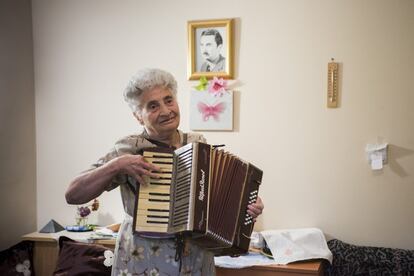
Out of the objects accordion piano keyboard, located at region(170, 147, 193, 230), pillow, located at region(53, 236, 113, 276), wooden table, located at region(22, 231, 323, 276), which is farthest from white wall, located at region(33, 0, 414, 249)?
accordion piano keyboard, located at region(170, 147, 193, 230)

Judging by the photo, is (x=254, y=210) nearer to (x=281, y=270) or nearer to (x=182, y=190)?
(x=182, y=190)

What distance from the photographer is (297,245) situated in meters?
2.12

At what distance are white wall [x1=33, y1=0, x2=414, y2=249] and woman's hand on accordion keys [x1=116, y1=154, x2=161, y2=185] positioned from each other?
1.30m

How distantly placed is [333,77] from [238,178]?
4.11ft

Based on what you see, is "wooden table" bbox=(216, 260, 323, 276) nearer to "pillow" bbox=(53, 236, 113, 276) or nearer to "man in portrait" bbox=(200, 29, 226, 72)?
"pillow" bbox=(53, 236, 113, 276)

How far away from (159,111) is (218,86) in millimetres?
1177

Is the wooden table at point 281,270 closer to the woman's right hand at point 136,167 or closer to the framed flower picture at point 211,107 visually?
the framed flower picture at point 211,107

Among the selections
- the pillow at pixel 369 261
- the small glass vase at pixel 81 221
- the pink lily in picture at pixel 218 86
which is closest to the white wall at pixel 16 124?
the small glass vase at pixel 81 221

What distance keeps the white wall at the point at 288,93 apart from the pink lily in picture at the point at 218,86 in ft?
0.31

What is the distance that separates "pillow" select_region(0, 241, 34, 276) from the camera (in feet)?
7.41

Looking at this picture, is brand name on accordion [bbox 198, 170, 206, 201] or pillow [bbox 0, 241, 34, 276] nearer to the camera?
brand name on accordion [bbox 198, 170, 206, 201]

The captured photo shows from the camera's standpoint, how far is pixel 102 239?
2.31 meters

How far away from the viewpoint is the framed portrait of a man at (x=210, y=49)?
2.44m

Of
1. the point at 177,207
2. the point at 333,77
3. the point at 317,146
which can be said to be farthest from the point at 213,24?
the point at 177,207
